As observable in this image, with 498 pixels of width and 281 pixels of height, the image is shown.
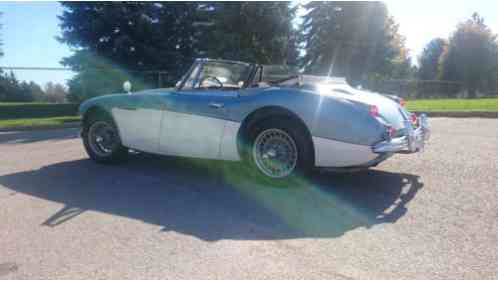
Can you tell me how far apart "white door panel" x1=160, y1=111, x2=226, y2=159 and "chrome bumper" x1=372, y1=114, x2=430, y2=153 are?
174cm

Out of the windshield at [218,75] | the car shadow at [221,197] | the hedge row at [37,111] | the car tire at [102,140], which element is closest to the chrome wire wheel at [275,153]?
the car shadow at [221,197]

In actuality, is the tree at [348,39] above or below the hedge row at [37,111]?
above

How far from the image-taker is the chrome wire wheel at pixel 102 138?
216 inches

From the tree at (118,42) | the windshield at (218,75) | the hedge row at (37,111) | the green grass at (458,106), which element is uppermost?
the tree at (118,42)

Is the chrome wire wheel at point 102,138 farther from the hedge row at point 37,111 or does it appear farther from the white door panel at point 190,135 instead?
the hedge row at point 37,111

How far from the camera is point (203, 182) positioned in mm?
4480

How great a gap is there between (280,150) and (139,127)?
1983 mm

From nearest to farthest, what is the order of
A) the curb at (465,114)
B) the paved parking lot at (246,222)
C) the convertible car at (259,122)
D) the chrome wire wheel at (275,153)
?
1. the paved parking lot at (246,222)
2. the convertible car at (259,122)
3. the chrome wire wheel at (275,153)
4. the curb at (465,114)

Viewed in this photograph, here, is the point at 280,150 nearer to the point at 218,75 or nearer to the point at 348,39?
the point at 218,75

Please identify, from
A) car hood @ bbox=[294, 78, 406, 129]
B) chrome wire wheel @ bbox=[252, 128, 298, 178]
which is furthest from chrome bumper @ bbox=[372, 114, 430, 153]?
chrome wire wheel @ bbox=[252, 128, 298, 178]

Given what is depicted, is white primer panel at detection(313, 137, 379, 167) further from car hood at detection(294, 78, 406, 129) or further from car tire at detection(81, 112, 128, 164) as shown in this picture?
car tire at detection(81, 112, 128, 164)

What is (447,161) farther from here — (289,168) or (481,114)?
(481,114)

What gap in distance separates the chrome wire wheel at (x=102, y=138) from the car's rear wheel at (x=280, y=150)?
2.30 meters

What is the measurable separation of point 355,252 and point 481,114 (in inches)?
422
